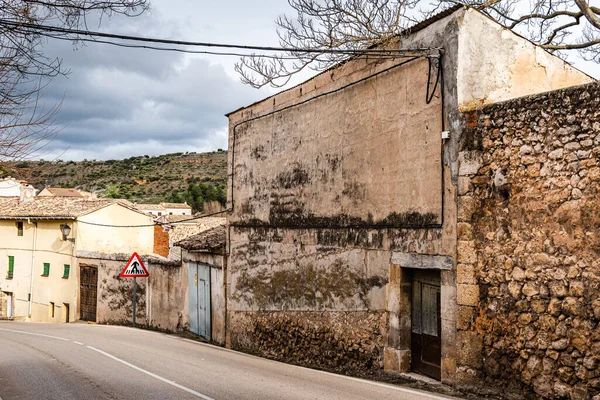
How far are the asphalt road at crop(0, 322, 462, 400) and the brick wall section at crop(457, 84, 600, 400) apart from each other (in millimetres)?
1232

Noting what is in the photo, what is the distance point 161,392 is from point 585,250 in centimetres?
601

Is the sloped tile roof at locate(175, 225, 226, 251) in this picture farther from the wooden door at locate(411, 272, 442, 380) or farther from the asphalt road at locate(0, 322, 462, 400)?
the wooden door at locate(411, 272, 442, 380)

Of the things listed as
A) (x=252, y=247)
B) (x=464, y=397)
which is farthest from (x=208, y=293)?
(x=464, y=397)

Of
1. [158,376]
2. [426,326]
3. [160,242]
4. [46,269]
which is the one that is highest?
[160,242]

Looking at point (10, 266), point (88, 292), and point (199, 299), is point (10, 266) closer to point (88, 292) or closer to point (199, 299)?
point (88, 292)

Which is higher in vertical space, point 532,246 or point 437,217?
point 437,217

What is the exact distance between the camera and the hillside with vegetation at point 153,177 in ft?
219

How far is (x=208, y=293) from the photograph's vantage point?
15859mm

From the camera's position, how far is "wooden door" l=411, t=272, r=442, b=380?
344 inches

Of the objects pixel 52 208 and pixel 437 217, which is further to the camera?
pixel 52 208

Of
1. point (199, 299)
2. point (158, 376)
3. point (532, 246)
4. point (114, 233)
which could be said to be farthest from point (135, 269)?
point (532, 246)

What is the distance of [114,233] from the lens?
93.8ft

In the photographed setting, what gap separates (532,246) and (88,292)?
20.8 m

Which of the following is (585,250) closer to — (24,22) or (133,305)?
(24,22)
